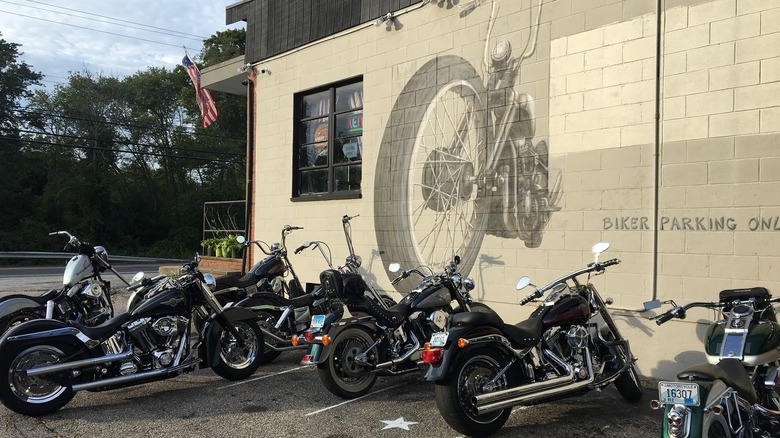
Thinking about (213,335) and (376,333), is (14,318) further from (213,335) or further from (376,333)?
(376,333)

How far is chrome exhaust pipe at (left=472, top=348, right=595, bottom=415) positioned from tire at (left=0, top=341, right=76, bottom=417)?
347 centimetres

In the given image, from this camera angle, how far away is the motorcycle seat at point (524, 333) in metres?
4.46

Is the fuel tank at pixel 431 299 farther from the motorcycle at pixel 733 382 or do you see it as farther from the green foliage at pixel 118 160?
the green foliage at pixel 118 160

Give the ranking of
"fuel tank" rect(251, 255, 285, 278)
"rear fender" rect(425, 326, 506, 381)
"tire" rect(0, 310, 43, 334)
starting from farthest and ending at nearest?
"fuel tank" rect(251, 255, 285, 278), "tire" rect(0, 310, 43, 334), "rear fender" rect(425, 326, 506, 381)

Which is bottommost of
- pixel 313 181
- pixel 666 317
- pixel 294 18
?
pixel 666 317

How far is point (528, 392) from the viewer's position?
431 cm

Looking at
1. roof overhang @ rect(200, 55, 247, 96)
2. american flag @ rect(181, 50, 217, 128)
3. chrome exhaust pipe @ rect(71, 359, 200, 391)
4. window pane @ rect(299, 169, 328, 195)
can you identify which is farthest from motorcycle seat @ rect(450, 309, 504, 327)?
american flag @ rect(181, 50, 217, 128)

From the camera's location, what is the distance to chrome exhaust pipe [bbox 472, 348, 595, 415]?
4.14 m

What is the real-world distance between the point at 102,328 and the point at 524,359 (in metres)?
3.65

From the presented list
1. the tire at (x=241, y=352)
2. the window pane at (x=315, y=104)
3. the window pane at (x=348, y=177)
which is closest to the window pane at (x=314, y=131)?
the window pane at (x=315, y=104)

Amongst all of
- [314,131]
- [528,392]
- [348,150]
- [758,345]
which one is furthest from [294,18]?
[758,345]

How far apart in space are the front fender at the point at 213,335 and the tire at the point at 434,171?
123 inches

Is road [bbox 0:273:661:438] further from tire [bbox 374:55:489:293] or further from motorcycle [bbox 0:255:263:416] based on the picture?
tire [bbox 374:55:489:293]

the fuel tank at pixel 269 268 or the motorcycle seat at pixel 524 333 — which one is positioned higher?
the fuel tank at pixel 269 268
